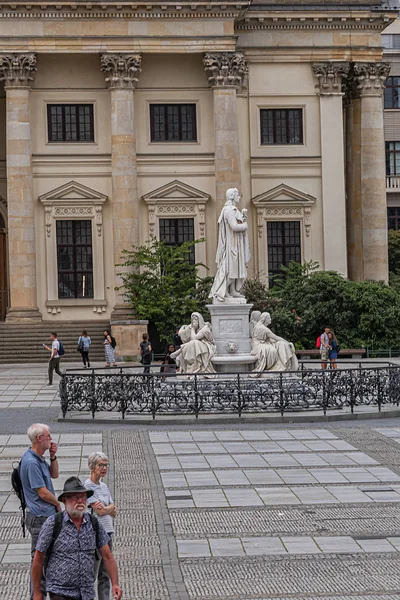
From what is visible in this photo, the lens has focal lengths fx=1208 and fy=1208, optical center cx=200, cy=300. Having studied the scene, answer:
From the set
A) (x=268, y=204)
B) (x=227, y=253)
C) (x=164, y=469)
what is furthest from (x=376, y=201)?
(x=164, y=469)

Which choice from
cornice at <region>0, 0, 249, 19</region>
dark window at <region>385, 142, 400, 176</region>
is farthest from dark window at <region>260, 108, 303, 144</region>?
dark window at <region>385, 142, 400, 176</region>

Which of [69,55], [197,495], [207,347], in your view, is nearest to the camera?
[197,495]

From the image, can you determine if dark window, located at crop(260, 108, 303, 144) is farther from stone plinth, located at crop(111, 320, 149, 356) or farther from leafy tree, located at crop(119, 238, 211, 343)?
stone plinth, located at crop(111, 320, 149, 356)

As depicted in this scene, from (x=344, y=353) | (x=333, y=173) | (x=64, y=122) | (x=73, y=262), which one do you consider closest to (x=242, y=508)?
(x=344, y=353)

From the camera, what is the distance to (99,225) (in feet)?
165

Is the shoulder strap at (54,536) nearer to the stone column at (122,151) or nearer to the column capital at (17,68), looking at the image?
the stone column at (122,151)

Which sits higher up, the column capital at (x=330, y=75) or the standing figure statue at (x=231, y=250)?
the column capital at (x=330, y=75)

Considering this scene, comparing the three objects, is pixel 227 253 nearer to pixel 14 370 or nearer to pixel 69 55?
pixel 14 370

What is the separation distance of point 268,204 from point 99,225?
7.34m

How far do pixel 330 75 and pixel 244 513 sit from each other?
39980mm

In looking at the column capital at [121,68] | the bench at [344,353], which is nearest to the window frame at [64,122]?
the column capital at [121,68]

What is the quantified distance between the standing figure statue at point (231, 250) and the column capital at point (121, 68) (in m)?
23.1

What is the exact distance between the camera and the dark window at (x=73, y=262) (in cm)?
5016

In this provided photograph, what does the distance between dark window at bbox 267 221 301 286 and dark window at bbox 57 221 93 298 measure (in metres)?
7.78
